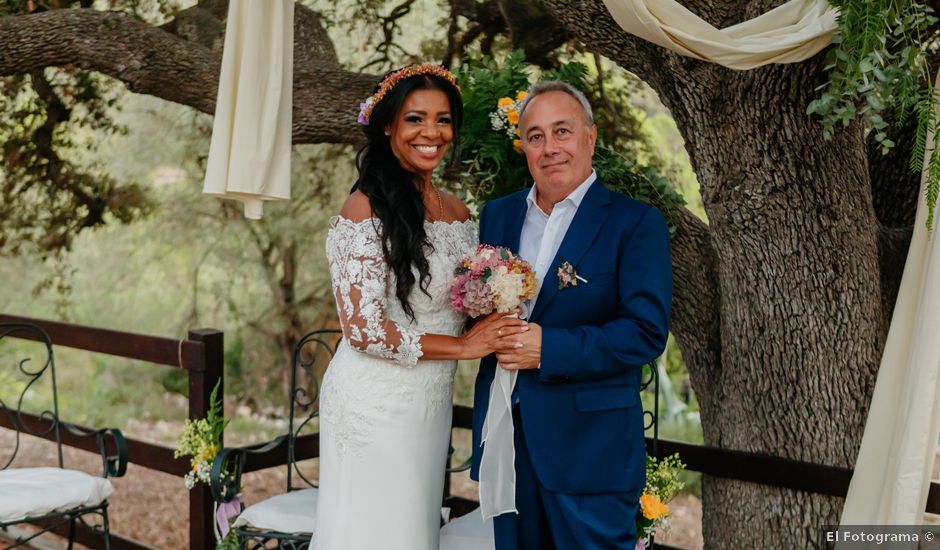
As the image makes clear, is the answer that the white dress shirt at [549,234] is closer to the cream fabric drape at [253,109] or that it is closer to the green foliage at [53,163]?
the cream fabric drape at [253,109]

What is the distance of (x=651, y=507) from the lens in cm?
324

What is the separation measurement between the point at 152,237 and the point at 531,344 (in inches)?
294

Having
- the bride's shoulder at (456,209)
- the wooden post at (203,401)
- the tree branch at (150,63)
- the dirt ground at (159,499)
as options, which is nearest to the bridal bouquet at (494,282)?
the bride's shoulder at (456,209)

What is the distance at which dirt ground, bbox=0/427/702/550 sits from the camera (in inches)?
316

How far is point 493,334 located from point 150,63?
3176mm

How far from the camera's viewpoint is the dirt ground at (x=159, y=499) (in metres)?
8.04

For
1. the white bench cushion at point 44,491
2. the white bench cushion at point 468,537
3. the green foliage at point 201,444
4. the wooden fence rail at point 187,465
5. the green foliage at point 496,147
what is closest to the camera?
the white bench cushion at point 468,537

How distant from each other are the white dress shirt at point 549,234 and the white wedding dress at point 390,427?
0.82ft

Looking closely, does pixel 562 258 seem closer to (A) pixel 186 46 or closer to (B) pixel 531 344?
(B) pixel 531 344

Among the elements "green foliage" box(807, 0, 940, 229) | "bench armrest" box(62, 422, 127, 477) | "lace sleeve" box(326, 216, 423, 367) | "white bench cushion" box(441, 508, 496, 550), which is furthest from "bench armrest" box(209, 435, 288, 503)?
"green foliage" box(807, 0, 940, 229)

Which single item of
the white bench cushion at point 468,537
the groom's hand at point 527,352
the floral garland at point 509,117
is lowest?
the white bench cushion at point 468,537

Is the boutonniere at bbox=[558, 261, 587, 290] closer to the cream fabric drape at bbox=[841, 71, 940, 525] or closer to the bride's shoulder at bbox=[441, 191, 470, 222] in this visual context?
the bride's shoulder at bbox=[441, 191, 470, 222]

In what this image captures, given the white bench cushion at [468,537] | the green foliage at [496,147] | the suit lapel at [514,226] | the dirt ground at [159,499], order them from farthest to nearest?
the dirt ground at [159,499] < the green foliage at [496,147] < the white bench cushion at [468,537] < the suit lapel at [514,226]

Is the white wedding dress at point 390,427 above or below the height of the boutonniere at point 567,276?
Answer: below
